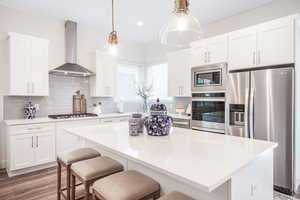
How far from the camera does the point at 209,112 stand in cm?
331

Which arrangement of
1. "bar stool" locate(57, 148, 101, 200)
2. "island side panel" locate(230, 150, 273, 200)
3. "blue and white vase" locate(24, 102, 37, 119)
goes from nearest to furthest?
1. "island side panel" locate(230, 150, 273, 200)
2. "bar stool" locate(57, 148, 101, 200)
3. "blue and white vase" locate(24, 102, 37, 119)

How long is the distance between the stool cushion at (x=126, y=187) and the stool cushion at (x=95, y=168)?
0.23 metres

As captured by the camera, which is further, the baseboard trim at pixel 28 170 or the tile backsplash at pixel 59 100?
the tile backsplash at pixel 59 100

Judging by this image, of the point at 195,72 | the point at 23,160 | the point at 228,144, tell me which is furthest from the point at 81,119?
the point at 228,144

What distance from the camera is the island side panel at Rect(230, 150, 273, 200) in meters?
1.12

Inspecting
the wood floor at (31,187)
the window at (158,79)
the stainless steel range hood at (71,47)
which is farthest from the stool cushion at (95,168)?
the window at (158,79)

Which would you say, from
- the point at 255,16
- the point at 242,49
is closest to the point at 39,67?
the point at 242,49

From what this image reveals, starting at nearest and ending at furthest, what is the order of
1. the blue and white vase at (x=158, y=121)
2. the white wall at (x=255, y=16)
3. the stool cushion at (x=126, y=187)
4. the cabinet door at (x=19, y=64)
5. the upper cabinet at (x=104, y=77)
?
the stool cushion at (x=126, y=187)
the blue and white vase at (x=158, y=121)
the white wall at (x=255, y=16)
the cabinet door at (x=19, y=64)
the upper cabinet at (x=104, y=77)

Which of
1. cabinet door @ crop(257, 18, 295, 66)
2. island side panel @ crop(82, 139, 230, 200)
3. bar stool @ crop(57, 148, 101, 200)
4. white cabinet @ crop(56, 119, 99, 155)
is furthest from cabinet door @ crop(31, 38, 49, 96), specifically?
cabinet door @ crop(257, 18, 295, 66)

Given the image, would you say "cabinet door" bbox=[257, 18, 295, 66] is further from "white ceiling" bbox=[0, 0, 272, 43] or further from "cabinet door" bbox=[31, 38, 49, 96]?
"cabinet door" bbox=[31, 38, 49, 96]

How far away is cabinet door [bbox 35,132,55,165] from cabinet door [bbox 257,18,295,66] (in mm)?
3787

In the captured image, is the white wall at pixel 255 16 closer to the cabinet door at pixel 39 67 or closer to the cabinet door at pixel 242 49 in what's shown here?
the cabinet door at pixel 242 49

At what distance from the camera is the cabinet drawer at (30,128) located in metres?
2.96

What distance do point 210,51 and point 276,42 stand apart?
1059 millimetres
